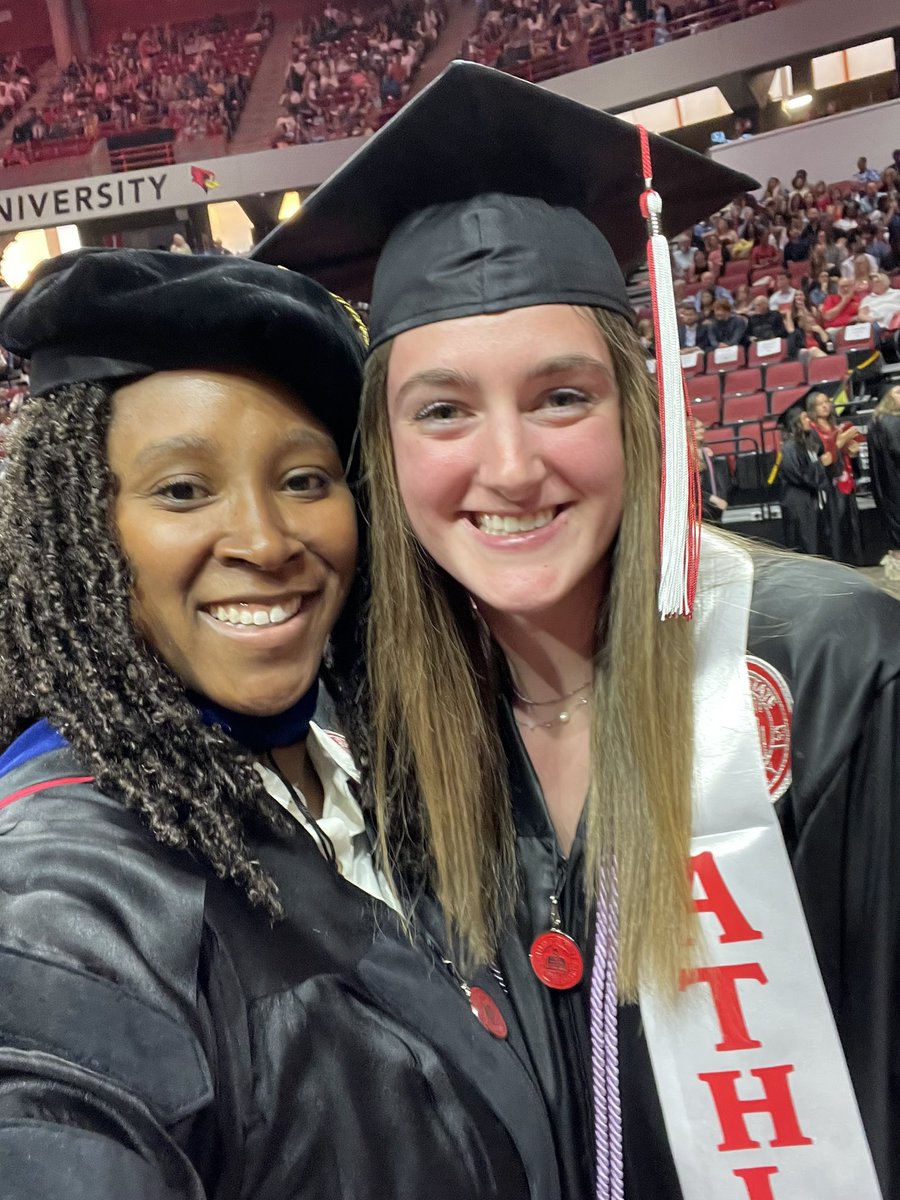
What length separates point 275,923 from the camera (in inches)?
37.8

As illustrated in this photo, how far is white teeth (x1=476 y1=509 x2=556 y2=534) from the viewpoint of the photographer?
116 centimetres

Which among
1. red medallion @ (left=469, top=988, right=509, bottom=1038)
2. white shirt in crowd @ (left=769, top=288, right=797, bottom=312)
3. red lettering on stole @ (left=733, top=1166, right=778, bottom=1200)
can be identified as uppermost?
white shirt in crowd @ (left=769, top=288, right=797, bottom=312)

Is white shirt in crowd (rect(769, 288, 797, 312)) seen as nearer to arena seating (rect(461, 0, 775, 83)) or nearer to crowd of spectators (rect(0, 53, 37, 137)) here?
arena seating (rect(461, 0, 775, 83))

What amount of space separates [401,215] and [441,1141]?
4.02ft

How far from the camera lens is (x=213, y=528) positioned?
105 cm

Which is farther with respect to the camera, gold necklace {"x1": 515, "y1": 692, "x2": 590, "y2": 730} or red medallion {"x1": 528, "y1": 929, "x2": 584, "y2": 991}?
gold necklace {"x1": 515, "y1": 692, "x2": 590, "y2": 730}

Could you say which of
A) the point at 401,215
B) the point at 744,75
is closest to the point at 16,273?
the point at 744,75

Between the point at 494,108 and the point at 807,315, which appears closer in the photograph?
the point at 494,108

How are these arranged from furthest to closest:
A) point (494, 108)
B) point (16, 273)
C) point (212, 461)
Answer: point (16, 273) → point (494, 108) → point (212, 461)

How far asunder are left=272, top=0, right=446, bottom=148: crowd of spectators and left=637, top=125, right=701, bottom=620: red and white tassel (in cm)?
1361

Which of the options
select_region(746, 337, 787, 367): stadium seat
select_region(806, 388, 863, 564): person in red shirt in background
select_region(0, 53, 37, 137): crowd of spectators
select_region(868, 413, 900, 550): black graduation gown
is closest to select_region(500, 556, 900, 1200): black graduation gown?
select_region(868, 413, 900, 550): black graduation gown

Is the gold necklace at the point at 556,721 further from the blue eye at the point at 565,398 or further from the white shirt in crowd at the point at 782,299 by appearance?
the white shirt in crowd at the point at 782,299

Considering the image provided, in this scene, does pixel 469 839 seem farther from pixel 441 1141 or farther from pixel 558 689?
pixel 441 1141

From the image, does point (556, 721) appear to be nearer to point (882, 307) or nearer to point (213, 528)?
point (213, 528)
